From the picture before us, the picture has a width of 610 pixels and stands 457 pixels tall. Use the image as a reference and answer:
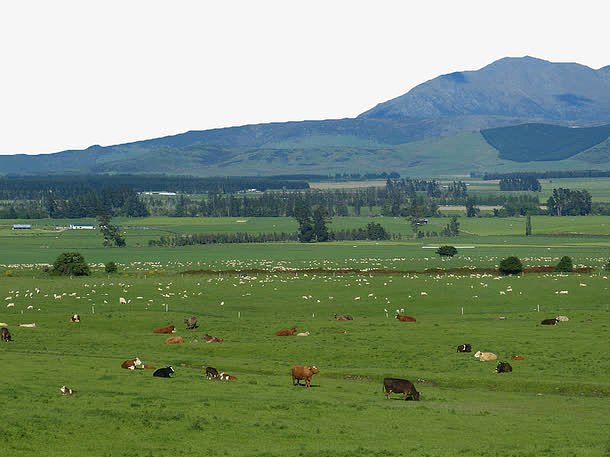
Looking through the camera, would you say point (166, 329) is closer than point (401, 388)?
No

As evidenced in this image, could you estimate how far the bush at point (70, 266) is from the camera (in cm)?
9581

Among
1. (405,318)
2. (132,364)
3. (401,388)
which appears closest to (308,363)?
(132,364)

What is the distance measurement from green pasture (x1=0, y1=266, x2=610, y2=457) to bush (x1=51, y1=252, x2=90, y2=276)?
1367 cm

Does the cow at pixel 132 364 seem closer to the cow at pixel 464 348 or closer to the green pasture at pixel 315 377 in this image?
the green pasture at pixel 315 377

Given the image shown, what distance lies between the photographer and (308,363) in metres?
47.9

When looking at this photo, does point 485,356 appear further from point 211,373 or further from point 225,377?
point 211,373

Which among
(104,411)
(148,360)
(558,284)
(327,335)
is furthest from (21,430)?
(558,284)

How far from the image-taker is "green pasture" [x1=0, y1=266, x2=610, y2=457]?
100ft

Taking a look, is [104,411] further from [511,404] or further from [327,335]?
[327,335]

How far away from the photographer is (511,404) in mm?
38000

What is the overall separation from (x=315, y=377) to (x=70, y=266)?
56006 millimetres

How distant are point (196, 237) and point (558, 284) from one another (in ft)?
306

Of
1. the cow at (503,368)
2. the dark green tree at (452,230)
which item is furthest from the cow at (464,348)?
the dark green tree at (452,230)

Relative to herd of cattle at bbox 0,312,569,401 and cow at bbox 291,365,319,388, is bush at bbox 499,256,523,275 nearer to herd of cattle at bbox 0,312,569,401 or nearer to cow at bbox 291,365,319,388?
herd of cattle at bbox 0,312,569,401
